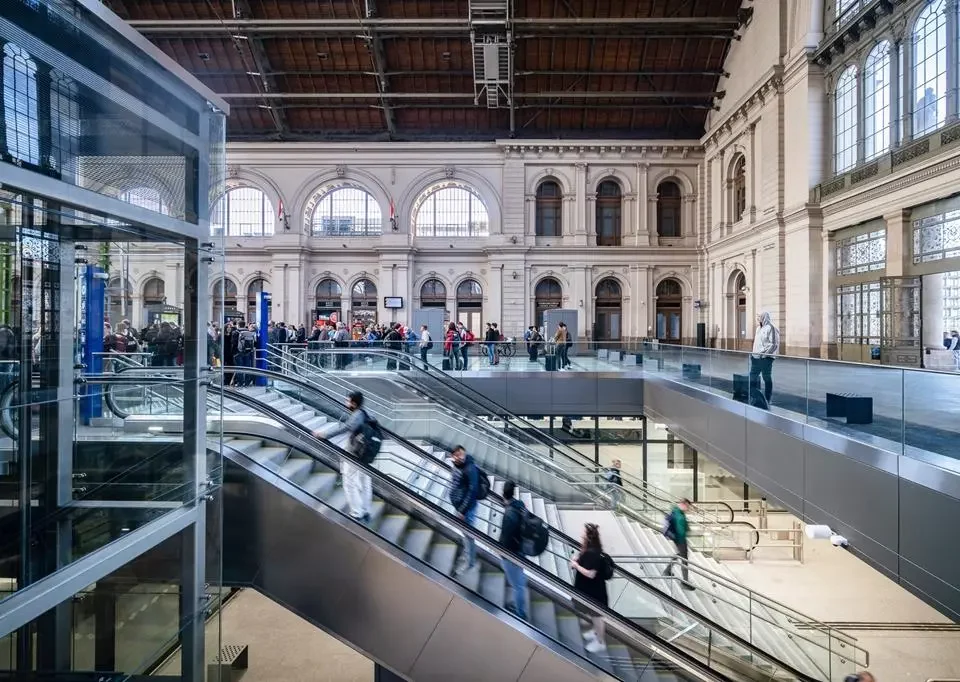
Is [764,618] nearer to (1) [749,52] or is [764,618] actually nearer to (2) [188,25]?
(1) [749,52]

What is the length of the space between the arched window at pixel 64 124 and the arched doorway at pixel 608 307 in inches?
1274

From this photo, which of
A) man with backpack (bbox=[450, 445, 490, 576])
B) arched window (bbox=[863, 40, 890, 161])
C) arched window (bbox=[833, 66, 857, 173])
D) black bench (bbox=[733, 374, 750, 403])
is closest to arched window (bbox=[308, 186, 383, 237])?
arched window (bbox=[833, 66, 857, 173])

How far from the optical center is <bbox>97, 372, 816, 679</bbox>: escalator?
273 inches

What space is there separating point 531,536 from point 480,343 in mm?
12997

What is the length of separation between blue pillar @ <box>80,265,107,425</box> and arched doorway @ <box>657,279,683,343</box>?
32855 mm

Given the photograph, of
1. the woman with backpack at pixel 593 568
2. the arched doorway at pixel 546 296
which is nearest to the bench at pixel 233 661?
the woman with backpack at pixel 593 568

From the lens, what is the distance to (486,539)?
661cm

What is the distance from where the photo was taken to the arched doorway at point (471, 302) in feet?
114

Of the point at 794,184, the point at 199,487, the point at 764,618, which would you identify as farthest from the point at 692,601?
the point at 794,184

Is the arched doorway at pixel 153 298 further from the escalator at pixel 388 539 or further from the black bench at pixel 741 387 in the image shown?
the black bench at pixel 741 387

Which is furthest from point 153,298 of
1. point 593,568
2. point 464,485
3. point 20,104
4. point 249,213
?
point 249,213

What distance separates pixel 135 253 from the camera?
4477 millimetres

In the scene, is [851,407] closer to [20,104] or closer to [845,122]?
[20,104]

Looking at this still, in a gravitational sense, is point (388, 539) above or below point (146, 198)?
below
